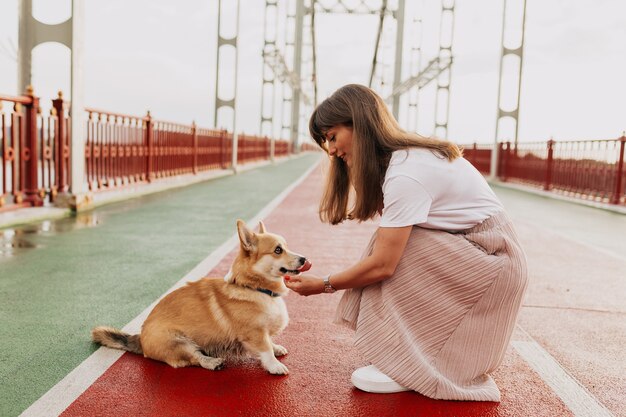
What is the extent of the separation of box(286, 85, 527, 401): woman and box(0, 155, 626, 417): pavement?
0.47ft

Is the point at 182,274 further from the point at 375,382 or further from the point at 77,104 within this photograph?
the point at 77,104

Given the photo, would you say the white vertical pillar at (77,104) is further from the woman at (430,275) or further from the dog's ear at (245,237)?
the woman at (430,275)

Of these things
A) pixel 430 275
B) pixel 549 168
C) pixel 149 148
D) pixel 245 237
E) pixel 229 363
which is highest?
pixel 149 148

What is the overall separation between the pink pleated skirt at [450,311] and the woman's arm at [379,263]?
9cm

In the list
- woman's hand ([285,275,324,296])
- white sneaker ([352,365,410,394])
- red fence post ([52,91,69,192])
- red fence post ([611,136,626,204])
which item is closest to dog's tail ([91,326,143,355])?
woman's hand ([285,275,324,296])

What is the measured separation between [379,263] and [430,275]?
243mm

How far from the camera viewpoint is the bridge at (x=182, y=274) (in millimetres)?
2803

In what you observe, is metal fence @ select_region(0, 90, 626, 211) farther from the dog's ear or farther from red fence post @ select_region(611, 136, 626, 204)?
the dog's ear

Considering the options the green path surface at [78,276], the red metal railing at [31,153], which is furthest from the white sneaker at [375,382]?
the red metal railing at [31,153]

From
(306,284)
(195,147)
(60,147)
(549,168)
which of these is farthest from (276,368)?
(195,147)

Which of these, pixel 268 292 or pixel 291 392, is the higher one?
pixel 268 292

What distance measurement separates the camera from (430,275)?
9.48 ft

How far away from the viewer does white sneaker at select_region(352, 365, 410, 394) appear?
9.47ft

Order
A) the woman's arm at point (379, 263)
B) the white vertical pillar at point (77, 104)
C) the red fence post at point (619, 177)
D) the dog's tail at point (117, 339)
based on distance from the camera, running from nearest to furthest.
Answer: the woman's arm at point (379, 263)
the dog's tail at point (117, 339)
the white vertical pillar at point (77, 104)
the red fence post at point (619, 177)
